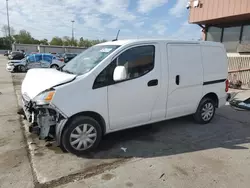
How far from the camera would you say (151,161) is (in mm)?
3236

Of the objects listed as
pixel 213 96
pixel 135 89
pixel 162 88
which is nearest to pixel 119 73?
pixel 135 89

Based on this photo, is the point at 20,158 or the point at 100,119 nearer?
the point at 20,158

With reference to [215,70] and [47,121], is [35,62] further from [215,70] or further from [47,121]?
[215,70]

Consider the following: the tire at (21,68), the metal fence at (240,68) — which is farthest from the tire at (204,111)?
the tire at (21,68)

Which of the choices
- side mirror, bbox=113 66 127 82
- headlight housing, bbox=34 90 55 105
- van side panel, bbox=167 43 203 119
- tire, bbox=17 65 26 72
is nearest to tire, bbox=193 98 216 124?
van side panel, bbox=167 43 203 119

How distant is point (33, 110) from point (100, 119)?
1097 mm

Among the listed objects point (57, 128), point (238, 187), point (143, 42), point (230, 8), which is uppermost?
point (230, 8)

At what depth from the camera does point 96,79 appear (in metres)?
3.25

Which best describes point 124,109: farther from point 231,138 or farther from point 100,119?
point 231,138

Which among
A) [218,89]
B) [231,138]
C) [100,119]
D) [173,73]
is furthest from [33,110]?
[218,89]

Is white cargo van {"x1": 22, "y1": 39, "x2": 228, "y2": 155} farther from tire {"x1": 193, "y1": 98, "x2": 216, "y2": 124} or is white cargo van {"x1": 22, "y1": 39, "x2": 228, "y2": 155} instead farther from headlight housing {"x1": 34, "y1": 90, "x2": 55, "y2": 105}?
tire {"x1": 193, "y1": 98, "x2": 216, "y2": 124}

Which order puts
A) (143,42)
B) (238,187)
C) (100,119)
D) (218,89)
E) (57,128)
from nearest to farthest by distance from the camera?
1. (238,187)
2. (57,128)
3. (100,119)
4. (143,42)
5. (218,89)

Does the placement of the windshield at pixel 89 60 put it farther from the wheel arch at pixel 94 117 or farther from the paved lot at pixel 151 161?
the paved lot at pixel 151 161

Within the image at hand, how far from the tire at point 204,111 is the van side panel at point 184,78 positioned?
0.19 metres
